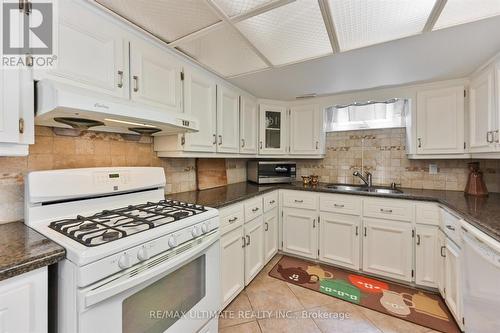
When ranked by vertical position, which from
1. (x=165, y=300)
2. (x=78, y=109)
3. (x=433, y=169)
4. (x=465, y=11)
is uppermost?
(x=465, y=11)

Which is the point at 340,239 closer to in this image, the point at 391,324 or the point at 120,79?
the point at 391,324

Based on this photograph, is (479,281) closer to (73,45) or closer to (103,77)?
(103,77)

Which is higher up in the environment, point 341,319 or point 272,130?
point 272,130

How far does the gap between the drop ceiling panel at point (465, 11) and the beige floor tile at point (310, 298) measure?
2140mm

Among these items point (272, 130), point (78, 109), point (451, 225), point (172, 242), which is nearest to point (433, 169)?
point (451, 225)

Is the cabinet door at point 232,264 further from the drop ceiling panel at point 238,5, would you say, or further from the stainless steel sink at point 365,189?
the drop ceiling panel at point 238,5

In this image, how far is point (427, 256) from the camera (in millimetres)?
1964

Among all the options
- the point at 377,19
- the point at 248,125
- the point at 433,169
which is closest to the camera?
the point at 377,19

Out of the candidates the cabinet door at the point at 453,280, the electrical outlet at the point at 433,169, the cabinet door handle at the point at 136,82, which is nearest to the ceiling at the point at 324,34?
the cabinet door handle at the point at 136,82

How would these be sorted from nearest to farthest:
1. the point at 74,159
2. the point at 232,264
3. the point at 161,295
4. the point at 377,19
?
the point at 161,295 < the point at 377,19 < the point at 74,159 < the point at 232,264

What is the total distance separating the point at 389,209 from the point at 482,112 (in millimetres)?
1092

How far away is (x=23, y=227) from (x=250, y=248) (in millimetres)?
1589

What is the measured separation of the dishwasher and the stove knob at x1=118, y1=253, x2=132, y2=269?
1606 millimetres

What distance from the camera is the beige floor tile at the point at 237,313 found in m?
1.67
